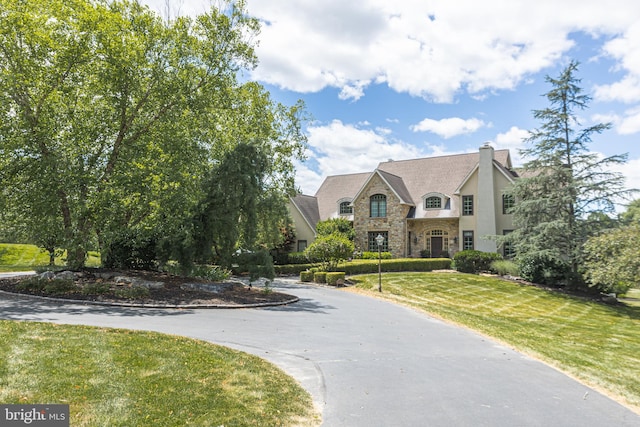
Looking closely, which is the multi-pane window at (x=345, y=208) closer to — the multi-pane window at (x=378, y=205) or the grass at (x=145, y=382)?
the multi-pane window at (x=378, y=205)

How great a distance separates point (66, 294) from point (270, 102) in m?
18.6

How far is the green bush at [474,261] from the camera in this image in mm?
27906

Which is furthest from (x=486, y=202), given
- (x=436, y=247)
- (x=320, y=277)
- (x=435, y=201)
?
(x=320, y=277)

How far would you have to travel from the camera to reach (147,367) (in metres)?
6.04

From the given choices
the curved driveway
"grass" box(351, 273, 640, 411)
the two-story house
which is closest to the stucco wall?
the two-story house

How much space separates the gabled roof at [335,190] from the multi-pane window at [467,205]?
30.8 feet

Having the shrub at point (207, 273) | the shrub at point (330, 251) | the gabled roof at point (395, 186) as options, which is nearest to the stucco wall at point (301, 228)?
the gabled roof at point (395, 186)

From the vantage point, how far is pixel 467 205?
3188cm

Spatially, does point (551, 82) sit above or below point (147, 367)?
above

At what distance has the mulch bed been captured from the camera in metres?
13.2

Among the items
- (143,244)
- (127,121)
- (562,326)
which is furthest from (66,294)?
(562,326)

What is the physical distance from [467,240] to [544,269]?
6374 mm

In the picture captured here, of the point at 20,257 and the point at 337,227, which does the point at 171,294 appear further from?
the point at 20,257

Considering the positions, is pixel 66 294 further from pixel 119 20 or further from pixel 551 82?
pixel 551 82
